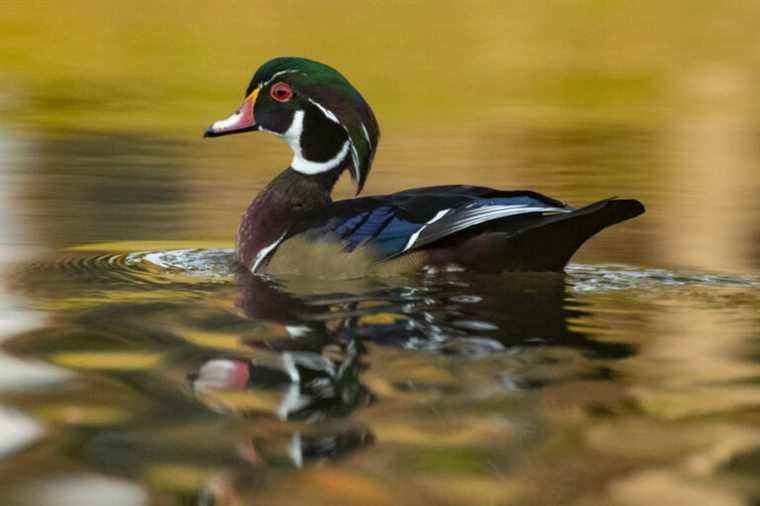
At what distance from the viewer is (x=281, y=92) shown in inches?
345

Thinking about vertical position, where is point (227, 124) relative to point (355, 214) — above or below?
above

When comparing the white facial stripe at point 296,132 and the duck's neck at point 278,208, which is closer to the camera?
the duck's neck at point 278,208

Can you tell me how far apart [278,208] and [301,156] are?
40cm

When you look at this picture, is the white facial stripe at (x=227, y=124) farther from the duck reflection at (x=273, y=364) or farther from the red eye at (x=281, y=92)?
the duck reflection at (x=273, y=364)

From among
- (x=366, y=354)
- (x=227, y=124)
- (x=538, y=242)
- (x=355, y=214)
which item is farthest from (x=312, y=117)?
(x=366, y=354)

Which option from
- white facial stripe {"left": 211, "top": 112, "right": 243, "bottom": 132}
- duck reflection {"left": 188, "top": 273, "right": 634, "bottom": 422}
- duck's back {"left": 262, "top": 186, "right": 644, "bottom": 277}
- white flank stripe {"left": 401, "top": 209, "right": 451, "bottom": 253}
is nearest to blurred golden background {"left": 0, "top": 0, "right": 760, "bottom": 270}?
white facial stripe {"left": 211, "top": 112, "right": 243, "bottom": 132}

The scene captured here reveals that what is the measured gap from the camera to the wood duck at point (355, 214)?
748cm

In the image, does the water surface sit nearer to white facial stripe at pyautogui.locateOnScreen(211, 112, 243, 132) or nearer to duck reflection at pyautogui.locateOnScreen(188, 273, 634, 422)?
duck reflection at pyautogui.locateOnScreen(188, 273, 634, 422)

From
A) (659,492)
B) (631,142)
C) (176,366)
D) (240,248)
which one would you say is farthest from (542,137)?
(659,492)

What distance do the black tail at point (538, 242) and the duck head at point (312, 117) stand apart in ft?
3.88

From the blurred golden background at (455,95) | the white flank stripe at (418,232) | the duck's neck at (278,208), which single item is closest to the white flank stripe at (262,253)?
the duck's neck at (278,208)

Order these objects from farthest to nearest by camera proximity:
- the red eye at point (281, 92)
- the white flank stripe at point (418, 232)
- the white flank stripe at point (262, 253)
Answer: the red eye at point (281, 92) → the white flank stripe at point (262, 253) → the white flank stripe at point (418, 232)

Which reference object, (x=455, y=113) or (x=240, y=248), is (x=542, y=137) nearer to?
(x=455, y=113)

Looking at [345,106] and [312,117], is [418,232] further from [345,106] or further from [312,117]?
[312,117]
